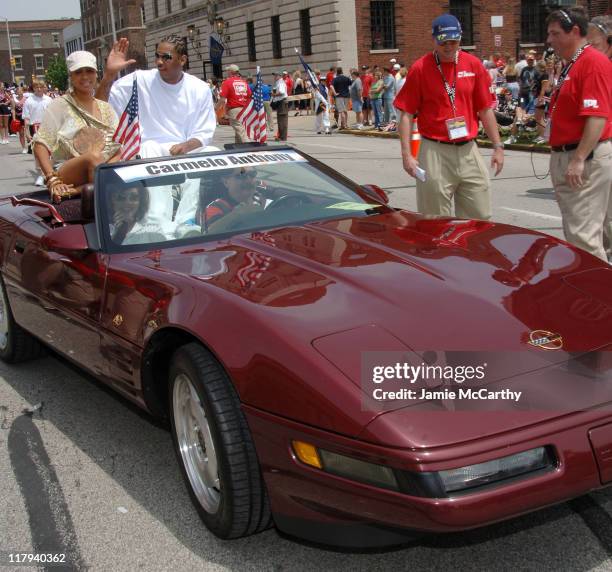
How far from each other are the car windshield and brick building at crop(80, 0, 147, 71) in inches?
2371

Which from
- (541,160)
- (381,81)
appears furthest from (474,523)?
(381,81)

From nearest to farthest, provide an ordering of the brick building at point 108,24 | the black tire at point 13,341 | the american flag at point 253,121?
the black tire at point 13,341 → the american flag at point 253,121 → the brick building at point 108,24

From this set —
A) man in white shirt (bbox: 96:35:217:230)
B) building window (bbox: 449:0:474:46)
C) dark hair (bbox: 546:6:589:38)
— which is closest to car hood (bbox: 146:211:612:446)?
dark hair (bbox: 546:6:589:38)

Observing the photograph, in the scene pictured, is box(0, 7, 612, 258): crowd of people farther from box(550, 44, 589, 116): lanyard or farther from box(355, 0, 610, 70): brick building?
box(355, 0, 610, 70): brick building

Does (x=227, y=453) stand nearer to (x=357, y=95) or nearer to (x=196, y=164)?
(x=196, y=164)

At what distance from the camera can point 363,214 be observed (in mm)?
4031

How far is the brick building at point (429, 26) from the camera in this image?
125 feet

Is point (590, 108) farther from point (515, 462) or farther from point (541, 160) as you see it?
point (541, 160)

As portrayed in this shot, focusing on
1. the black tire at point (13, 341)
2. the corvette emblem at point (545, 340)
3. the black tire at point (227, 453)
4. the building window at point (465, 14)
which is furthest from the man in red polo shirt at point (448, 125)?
the building window at point (465, 14)

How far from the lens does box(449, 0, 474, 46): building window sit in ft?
128

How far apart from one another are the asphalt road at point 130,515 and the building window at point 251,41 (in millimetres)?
44735

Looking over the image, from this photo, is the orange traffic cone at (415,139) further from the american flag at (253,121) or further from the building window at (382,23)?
the building window at (382,23)

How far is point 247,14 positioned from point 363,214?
45.6 m

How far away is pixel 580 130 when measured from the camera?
514cm
